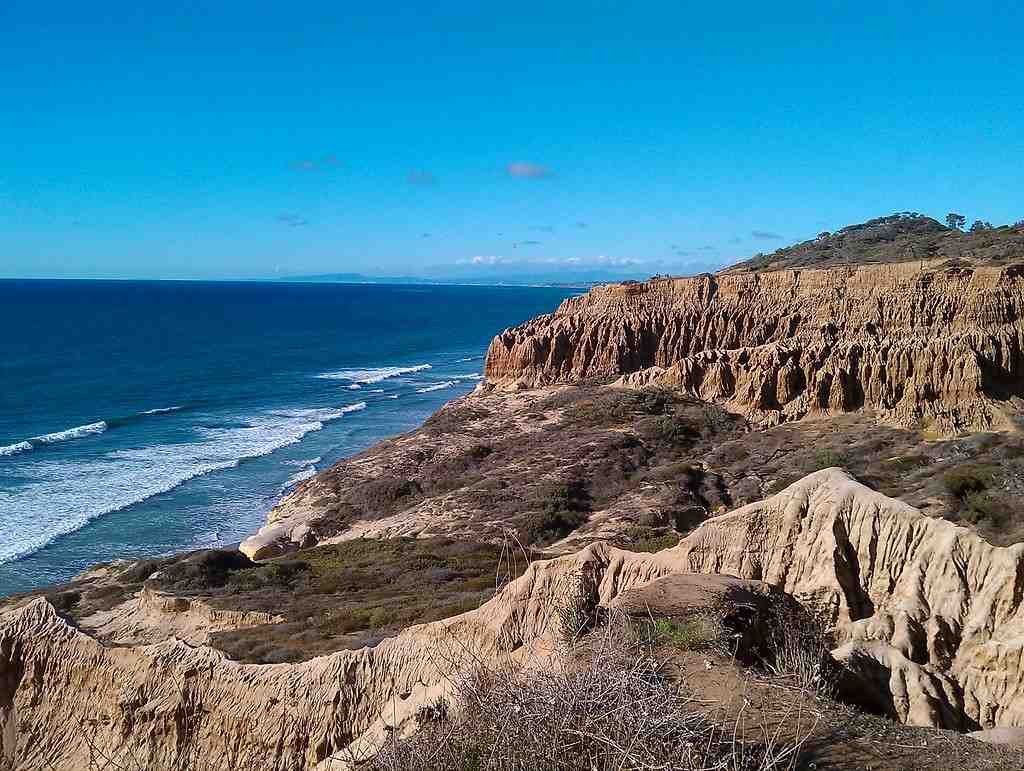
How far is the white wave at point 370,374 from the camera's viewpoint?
77688 millimetres

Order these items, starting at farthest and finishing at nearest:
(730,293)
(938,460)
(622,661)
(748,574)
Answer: (730,293) → (938,460) → (748,574) → (622,661)

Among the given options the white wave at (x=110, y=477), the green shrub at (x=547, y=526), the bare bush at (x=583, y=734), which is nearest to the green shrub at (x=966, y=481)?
the green shrub at (x=547, y=526)

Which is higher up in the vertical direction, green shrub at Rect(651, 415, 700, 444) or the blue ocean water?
green shrub at Rect(651, 415, 700, 444)

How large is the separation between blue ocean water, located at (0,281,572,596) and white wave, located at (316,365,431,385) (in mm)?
324

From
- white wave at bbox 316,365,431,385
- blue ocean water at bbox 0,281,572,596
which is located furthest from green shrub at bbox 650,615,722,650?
white wave at bbox 316,365,431,385

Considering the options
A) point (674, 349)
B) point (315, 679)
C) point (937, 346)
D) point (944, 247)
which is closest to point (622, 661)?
point (315, 679)

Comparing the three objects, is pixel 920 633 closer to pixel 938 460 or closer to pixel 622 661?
pixel 622 661

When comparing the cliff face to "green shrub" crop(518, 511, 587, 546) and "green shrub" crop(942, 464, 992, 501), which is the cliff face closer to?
"green shrub" crop(942, 464, 992, 501)

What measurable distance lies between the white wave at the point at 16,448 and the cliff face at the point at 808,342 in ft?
91.8

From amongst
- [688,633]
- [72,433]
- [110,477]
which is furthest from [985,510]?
[72,433]

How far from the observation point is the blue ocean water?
34562mm

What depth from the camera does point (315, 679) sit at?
11.3m

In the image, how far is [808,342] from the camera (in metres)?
38.5

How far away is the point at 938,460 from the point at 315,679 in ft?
75.3
